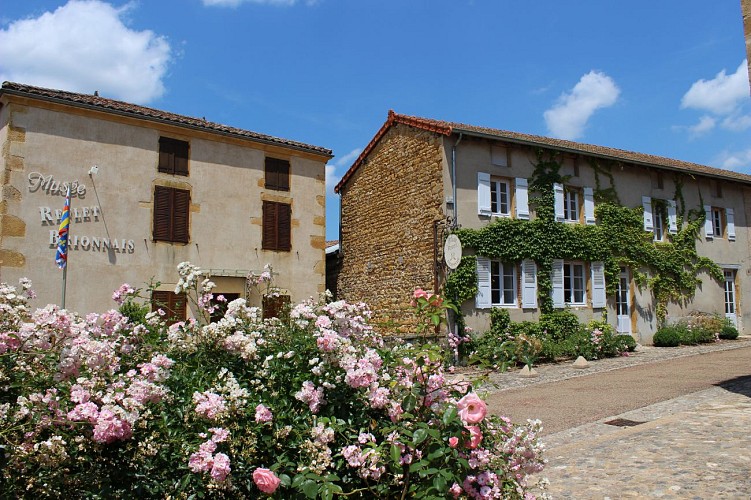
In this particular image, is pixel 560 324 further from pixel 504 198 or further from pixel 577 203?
pixel 577 203

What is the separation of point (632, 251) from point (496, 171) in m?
5.62

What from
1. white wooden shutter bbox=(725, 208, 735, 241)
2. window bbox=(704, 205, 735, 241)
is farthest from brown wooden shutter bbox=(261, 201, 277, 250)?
white wooden shutter bbox=(725, 208, 735, 241)

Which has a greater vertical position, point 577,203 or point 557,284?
point 577,203

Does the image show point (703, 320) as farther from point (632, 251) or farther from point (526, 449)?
point (526, 449)

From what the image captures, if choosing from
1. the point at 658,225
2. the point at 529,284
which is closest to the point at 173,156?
the point at 529,284

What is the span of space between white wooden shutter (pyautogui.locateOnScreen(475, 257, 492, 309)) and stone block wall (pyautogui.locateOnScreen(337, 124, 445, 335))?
1217 mm

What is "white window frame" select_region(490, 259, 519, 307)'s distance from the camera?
15.8 meters

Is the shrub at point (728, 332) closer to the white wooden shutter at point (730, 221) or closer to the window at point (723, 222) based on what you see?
the window at point (723, 222)

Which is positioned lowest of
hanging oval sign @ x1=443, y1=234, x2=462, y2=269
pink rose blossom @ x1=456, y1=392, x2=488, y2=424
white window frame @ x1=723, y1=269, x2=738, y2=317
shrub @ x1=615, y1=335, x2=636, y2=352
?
shrub @ x1=615, y1=335, x2=636, y2=352

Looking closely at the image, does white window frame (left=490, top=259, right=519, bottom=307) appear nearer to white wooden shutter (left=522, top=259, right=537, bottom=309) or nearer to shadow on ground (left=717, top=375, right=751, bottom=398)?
white wooden shutter (left=522, top=259, right=537, bottom=309)

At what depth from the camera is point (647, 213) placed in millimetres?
19109

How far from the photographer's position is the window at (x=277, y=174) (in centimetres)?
1644

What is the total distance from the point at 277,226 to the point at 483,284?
233 inches

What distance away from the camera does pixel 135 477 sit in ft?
7.48
